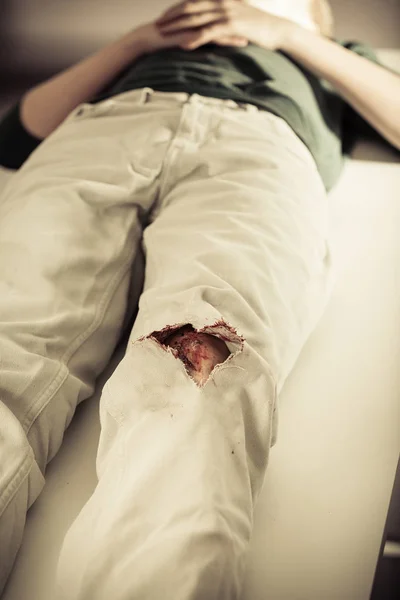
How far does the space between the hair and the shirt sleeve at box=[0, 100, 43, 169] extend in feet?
1.64

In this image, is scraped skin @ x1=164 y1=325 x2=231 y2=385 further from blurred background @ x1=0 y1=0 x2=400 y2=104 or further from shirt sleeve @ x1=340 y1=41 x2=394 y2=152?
blurred background @ x1=0 y1=0 x2=400 y2=104

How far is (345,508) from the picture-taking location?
0.69 m

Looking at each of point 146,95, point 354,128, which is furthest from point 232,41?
point 354,128

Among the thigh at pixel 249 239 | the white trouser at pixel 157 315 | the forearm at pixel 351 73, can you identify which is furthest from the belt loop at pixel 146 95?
the forearm at pixel 351 73

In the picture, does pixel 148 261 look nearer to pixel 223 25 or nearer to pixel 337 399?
pixel 337 399

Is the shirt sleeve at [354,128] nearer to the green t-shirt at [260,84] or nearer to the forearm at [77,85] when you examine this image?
the green t-shirt at [260,84]

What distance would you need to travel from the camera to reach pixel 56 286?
0.80 m

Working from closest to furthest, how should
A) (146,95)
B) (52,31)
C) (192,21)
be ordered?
(146,95)
(192,21)
(52,31)

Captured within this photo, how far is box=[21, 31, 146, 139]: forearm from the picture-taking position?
3.93ft

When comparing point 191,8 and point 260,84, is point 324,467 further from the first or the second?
point 191,8

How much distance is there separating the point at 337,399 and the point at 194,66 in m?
0.62

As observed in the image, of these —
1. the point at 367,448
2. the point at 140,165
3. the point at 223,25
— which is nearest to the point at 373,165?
the point at 223,25

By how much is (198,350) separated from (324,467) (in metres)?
0.21

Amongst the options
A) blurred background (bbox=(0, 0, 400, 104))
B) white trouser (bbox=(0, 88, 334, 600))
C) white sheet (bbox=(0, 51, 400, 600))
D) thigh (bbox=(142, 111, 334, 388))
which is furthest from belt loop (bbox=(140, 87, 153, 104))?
blurred background (bbox=(0, 0, 400, 104))
